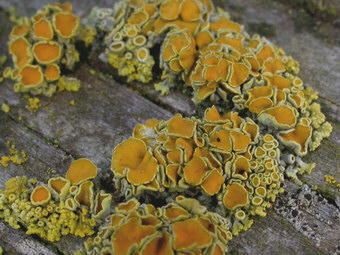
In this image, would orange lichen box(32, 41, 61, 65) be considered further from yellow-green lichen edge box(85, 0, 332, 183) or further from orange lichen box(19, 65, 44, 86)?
yellow-green lichen edge box(85, 0, 332, 183)

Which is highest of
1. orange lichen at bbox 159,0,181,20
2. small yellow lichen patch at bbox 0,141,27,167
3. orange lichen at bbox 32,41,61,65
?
orange lichen at bbox 159,0,181,20

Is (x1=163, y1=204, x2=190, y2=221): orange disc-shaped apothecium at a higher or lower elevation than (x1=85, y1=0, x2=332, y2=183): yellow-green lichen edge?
lower

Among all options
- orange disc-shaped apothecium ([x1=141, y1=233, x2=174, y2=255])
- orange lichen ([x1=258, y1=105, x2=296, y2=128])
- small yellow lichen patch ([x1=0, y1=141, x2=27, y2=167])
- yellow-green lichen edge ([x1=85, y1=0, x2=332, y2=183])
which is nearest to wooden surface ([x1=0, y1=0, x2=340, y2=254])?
small yellow lichen patch ([x1=0, y1=141, x2=27, y2=167])

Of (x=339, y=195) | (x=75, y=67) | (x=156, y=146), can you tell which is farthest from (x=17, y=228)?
(x=339, y=195)

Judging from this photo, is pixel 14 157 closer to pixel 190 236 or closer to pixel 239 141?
pixel 190 236

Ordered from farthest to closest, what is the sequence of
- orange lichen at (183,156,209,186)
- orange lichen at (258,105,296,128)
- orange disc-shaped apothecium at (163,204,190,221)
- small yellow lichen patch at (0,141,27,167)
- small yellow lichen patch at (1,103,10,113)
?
small yellow lichen patch at (1,103,10,113), small yellow lichen patch at (0,141,27,167), orange lichen at (258,105,296,128), orange lichen at (183,156,209,186), orange disc-shaped apothecium at (163,204,190,221)

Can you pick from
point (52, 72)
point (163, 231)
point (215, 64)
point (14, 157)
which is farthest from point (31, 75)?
point (163, 231)

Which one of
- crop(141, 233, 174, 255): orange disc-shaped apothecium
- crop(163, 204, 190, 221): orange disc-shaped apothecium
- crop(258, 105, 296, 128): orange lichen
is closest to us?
crop(141, 233, 174, 255): orange disc-shaped apothecium
